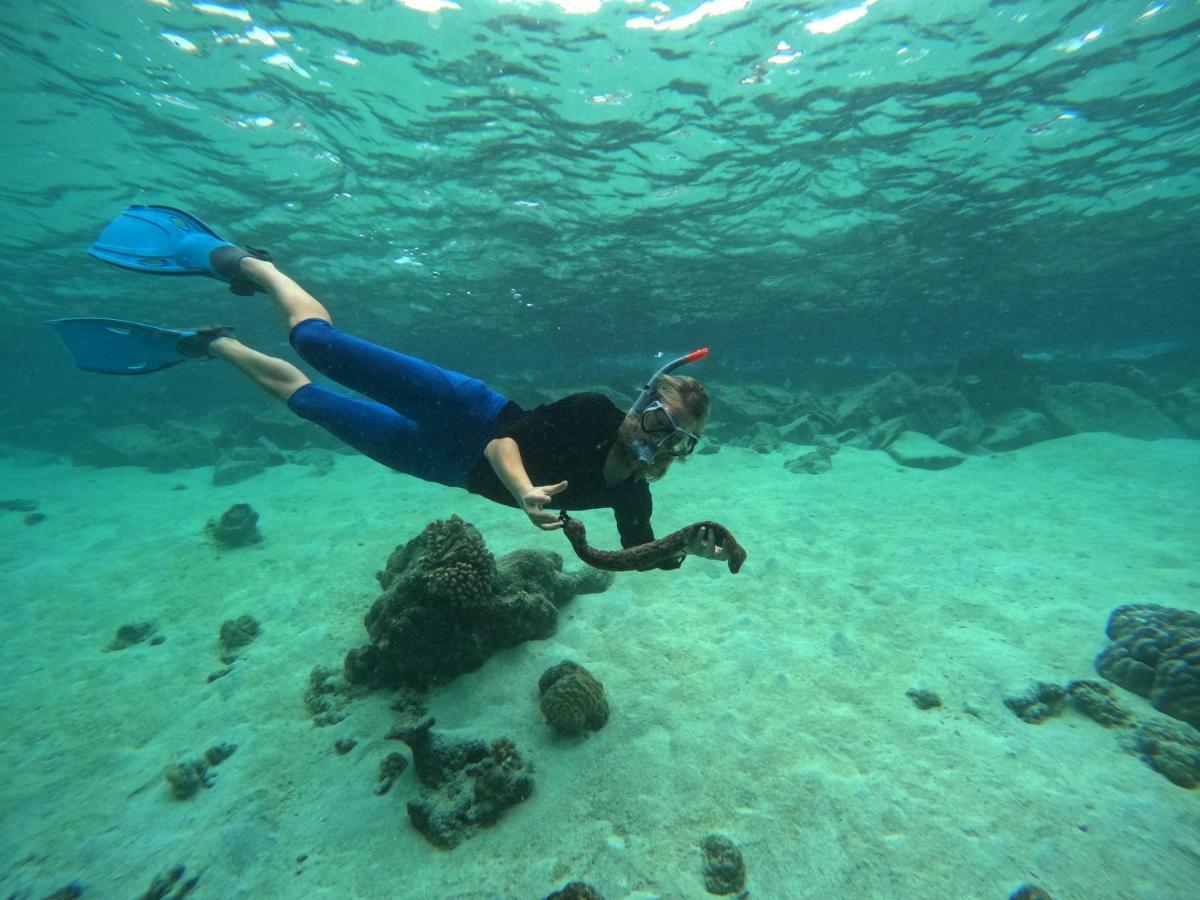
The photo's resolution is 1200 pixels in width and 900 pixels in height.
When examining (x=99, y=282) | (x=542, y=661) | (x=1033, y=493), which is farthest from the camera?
(x=99, y=282)

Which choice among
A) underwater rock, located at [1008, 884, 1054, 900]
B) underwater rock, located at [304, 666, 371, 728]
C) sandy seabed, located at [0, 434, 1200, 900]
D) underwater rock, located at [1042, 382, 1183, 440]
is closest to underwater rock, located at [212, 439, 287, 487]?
sandy seabed, located at [0, 434, 1200, 900]

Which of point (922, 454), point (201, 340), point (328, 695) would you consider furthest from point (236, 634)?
point (922, 454)

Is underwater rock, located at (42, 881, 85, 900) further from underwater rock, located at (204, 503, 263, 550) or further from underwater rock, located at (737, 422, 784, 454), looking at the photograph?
underwater rock, located at (737, 422, 784, 454)

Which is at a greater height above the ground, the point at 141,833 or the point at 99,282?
the point at 99,282

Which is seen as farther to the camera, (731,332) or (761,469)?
(731,332)

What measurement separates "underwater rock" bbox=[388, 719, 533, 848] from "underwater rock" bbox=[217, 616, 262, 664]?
12.4ft

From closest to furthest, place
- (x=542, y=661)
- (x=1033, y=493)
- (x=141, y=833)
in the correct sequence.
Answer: (x=141, y=833) → (x=542, y=661) → (x=1033, y=493)

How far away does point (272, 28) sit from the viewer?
9922mm

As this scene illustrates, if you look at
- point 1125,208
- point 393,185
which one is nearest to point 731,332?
point 1125,208

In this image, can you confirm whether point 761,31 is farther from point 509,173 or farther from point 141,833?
point 141,833

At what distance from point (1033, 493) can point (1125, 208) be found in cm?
1343

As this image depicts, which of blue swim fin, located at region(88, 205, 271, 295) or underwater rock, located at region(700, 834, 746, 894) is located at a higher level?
blue swim fin, located at region(88, 205, 271, 295)

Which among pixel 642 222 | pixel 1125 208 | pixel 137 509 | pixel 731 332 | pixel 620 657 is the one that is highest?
pixel 1125 208

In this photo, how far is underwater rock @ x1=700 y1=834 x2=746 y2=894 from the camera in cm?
316
